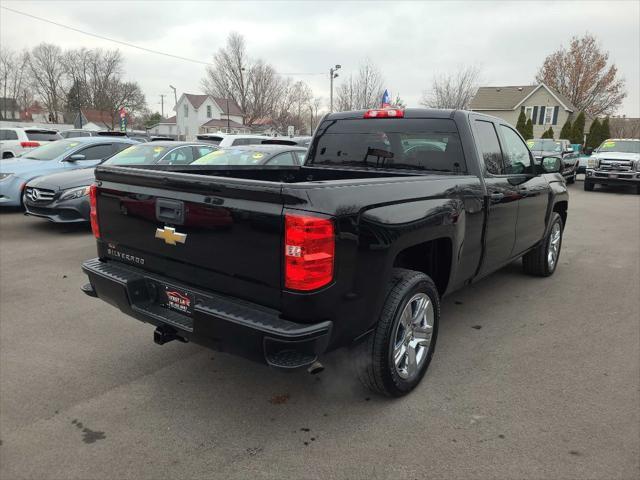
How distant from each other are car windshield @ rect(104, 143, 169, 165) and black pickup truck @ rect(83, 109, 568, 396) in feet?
17.1

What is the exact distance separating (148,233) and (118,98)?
8052 centimetres

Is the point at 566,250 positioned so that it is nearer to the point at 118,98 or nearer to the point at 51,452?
the point at 51,452

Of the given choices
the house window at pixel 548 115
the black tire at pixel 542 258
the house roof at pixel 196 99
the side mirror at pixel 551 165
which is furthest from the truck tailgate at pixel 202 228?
the house roof at pixel 196 99

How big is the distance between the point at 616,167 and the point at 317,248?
1777 centimetres

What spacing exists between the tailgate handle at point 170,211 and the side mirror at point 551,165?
420 cm

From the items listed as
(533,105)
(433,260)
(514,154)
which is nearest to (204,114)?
(533,105)

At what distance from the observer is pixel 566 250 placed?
7.62 metres

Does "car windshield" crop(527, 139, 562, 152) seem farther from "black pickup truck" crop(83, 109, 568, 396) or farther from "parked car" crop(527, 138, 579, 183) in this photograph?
"black pickup truck" crop(83, 109, 568, 396)

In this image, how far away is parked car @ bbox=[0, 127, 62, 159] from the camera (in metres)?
15.6

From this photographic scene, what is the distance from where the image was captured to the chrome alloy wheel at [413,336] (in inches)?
119

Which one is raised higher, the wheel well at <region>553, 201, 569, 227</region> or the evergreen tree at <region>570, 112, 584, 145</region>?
the evergreen tree at <region>570, 112, 584, 145</region>

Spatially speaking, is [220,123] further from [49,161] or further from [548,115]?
[49,161]

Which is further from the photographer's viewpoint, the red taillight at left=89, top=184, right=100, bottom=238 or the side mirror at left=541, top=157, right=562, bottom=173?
the side mirror at left=541, top=157, right=562, bottom=173

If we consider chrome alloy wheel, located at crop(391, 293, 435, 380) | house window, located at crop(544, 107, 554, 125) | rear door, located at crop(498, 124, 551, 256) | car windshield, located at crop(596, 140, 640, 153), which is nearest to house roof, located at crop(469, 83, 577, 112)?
house window, located at crop(544, 107, 554, 125)
